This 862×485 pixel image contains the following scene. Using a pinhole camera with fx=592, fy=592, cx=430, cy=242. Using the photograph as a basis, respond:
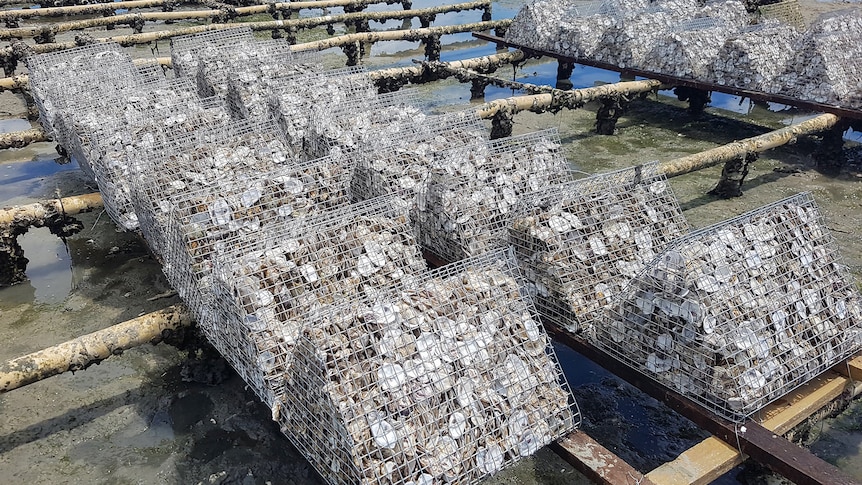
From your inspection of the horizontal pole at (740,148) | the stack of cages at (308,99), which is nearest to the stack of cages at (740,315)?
the horizontal pole at (740,148)

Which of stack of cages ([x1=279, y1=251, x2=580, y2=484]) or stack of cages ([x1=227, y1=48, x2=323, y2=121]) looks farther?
stack of cages ([x1=227, y1=48, x2=323, y2=121])

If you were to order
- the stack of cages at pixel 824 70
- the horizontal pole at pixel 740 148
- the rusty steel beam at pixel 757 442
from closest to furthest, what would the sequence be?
the rusty steel beam at pixel 757 442
the horizontal pole at pixel 740 148
the stack of cages at pixel 824 70

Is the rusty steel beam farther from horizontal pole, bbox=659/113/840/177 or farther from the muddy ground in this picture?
horizontal pole, bbox=659/113/840/177

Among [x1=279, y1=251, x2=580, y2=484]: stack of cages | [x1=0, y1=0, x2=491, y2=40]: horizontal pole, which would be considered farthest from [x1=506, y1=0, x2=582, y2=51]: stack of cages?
[x1=279, y1=251, x2=580, y2=484]: stack of cages

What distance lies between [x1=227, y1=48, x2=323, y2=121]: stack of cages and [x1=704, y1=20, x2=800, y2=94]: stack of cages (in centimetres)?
659

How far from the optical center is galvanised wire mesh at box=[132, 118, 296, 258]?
491cm

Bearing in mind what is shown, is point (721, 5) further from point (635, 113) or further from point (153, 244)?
point (153, 244)

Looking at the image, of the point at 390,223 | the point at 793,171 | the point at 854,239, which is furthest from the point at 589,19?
the point at 390,223

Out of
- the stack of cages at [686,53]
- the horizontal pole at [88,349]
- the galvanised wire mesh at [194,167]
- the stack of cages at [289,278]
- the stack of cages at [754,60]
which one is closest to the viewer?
the stack of cages at [289,278]

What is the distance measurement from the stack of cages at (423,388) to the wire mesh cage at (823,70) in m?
7.70

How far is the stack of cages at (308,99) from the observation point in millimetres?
6291

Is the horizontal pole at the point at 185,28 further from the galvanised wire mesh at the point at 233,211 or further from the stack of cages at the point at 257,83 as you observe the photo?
the galvanised wire mesh at the point at 233,211

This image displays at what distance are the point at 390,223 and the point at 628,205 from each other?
1.80 meters

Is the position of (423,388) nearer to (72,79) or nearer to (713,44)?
(72,79)
